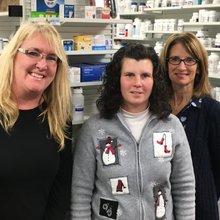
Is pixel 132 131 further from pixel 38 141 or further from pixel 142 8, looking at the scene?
pixel 142 8

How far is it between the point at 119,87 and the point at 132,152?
1.00 feet

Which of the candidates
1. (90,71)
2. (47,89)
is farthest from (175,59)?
(90,71)

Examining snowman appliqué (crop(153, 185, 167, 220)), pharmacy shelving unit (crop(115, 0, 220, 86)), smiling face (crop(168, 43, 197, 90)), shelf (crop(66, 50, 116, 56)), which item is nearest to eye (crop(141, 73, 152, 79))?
smiling face (crop(168, 43, 197, 90))

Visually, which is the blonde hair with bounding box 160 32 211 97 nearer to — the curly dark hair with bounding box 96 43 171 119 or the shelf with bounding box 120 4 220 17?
the curly dark hair with bounding box 96 43 171 119

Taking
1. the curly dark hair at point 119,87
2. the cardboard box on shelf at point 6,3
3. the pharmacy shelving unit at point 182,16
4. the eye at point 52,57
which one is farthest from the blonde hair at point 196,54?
the pharmacy shelving unit at point 182,16

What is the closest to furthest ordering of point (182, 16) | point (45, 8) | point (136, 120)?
point (136, 120), point (45, 8), point (182, 16)

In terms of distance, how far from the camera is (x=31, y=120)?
156 cm

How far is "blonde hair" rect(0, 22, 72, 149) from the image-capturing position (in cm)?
150

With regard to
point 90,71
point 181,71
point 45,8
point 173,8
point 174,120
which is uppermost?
point 173,8

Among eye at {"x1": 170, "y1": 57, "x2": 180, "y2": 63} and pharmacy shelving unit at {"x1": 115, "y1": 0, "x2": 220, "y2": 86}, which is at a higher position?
pharmacy shelving unit at {"x1": 115, "y1": 0, "x2": 220, "y2": 86}

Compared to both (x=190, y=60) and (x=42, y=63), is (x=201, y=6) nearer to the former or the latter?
(x=190, y=60)

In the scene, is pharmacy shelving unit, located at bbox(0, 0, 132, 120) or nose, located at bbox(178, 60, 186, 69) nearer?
nose, located at bbox(178, 60, 186, 69)

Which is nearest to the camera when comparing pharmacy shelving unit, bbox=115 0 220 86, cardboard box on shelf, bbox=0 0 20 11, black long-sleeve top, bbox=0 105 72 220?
black long-sleeve top, bbox=0 105 72 220

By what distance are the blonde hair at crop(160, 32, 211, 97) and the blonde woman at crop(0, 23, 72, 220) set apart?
24.0 inches
